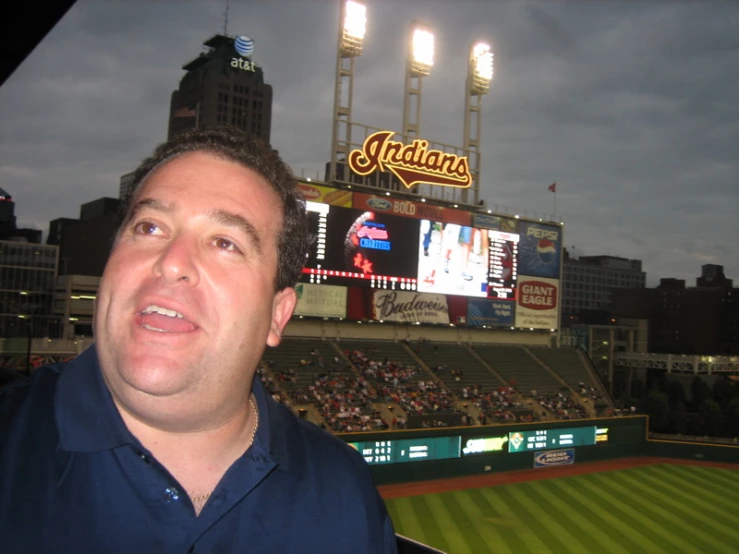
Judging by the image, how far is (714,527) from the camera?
17.5m

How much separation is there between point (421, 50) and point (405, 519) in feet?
69.4

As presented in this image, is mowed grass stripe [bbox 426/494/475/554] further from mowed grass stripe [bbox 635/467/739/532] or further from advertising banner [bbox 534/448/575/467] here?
mowed grass stripe [bbox 635/467/739/532]

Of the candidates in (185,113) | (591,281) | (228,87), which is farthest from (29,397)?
(591,281)

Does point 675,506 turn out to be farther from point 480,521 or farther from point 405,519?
point 405,519

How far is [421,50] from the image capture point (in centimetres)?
2847

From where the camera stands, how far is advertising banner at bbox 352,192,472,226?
2475cm

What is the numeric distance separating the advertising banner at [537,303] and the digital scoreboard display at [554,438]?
20.7ft

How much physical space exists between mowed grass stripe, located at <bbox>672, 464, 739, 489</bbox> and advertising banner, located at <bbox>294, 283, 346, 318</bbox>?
626 inches

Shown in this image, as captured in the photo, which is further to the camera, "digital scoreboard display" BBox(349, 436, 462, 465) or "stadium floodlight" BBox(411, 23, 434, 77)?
"stadium floodlight" BBox(411, 23, 434, 77)

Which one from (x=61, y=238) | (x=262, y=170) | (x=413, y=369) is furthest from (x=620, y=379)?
(x=61, y=238)

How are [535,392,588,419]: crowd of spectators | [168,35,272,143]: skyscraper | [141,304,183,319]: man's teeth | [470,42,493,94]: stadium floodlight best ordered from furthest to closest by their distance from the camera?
[168,35,272,143]: skyscraper
[470,42,493,94]: stadium floodlight
[535,392,588,419]: crowd of spectators
[141,304,183,319]: man's teeth

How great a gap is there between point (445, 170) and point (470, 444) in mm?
11974

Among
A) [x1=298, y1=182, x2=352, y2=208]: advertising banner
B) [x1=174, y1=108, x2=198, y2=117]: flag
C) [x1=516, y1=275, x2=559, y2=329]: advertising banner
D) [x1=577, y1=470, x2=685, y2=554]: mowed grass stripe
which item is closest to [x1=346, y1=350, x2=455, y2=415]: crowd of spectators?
[x1=577, y1=470, x2=685, y2=554]: mowed grass stripe

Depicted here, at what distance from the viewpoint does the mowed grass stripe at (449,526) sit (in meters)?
14.9
